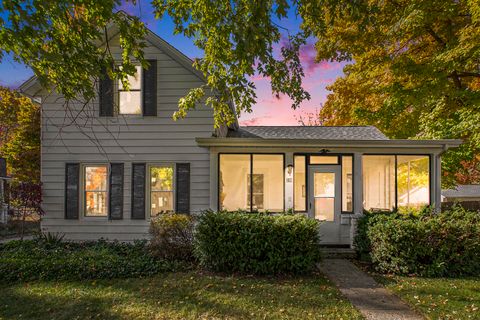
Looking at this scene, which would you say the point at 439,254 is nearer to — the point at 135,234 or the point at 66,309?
the point at 66,309

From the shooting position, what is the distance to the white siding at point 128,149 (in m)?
9.36

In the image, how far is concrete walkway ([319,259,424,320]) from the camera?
15.6ft

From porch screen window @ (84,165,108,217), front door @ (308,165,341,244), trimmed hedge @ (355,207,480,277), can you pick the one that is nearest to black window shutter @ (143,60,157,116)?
porch screen window @ (84,165,108,217)

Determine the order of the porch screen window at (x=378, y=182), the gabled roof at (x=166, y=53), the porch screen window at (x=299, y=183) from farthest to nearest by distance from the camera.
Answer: the porch screen window at (x=378, y=182), the porch screen window at (x=299, y=183), the gabled roof at (x=166, y=53)

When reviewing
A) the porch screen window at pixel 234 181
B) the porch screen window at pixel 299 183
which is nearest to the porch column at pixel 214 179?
the porch screen window at pixel 234 181

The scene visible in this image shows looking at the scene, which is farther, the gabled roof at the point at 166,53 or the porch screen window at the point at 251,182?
the porch screen window at the point at 251,182

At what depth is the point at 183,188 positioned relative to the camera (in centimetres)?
936

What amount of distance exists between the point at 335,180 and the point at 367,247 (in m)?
2.47

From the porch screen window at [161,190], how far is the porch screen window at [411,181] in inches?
277

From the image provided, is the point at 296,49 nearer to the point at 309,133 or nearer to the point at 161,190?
the point at 309,133

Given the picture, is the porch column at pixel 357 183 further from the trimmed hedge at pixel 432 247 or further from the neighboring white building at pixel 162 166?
the trimmed hedge at pixel 432 247

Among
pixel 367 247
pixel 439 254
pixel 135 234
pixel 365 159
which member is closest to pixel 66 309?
pixel 135 234

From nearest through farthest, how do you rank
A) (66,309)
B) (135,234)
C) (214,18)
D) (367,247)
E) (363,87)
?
(66,309) < (214,18) < (367,247) < (135,234) < (363,87)

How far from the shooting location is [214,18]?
21.3 ft
